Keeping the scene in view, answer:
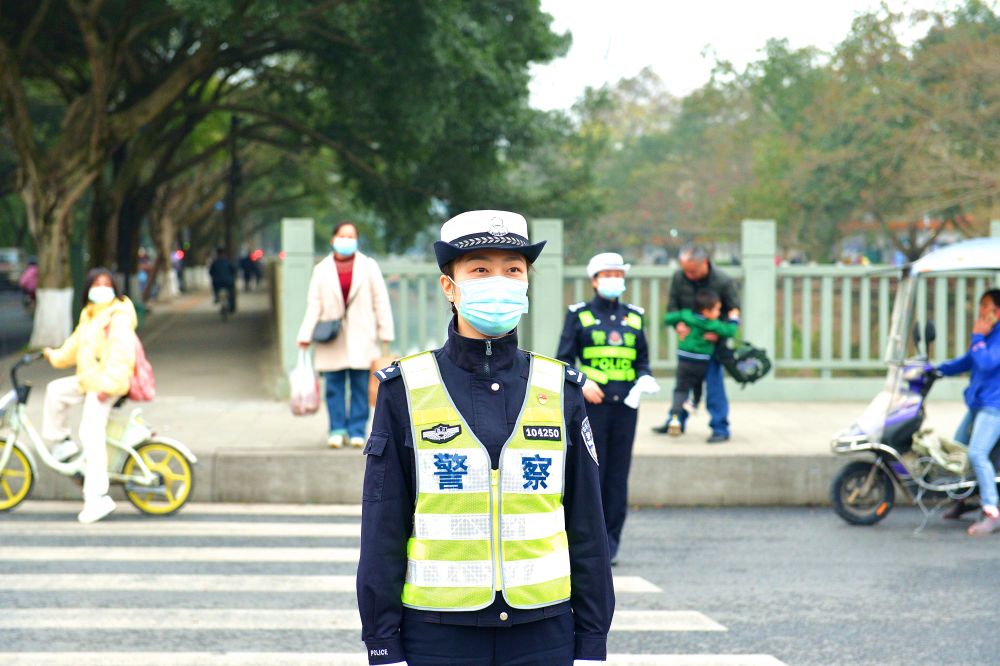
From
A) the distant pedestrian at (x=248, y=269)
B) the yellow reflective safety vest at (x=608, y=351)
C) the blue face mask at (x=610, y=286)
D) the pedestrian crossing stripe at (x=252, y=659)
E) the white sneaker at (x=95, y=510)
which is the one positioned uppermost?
the distant pedestrian at (x=248, y=269)

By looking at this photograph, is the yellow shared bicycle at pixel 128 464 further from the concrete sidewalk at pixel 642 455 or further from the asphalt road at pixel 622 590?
the concrete sidewalk at pixel 642 455

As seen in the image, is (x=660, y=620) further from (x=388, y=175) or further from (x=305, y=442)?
(x=388, y=175)

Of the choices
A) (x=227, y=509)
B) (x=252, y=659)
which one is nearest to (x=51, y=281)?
(x=227, y=509)

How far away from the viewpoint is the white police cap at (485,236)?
315 cm

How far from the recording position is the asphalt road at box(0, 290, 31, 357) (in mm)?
25831

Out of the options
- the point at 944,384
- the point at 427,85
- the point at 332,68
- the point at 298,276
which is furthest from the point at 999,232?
the point at 332,68

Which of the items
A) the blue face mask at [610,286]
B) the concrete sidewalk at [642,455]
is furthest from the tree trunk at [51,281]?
the blue face mask at [610,286]

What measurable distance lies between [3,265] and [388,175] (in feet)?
115

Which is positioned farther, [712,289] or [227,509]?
[712,289]

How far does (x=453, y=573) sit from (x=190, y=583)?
15.0 feet

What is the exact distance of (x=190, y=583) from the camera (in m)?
7.35

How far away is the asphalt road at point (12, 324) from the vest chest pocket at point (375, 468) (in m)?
20.8

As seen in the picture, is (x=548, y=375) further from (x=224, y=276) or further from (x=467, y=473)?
(x=224, y=276)

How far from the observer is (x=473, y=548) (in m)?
3.15
